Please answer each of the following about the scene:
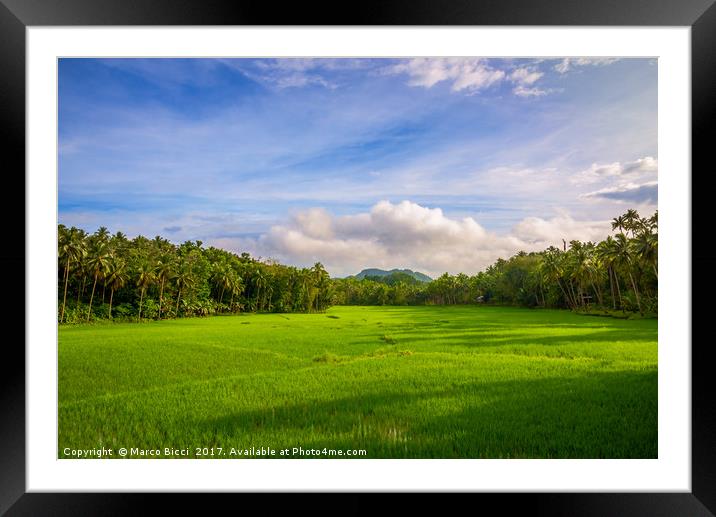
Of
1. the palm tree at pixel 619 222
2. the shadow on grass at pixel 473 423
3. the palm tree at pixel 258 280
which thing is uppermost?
the palm tree at pixel 619 222

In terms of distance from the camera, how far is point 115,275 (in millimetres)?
3883

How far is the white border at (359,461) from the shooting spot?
6.36ft

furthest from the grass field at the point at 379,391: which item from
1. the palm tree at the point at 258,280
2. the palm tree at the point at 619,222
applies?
the palm tree at the point at 619,222

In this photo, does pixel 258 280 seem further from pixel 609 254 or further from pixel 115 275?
pixel 609 254

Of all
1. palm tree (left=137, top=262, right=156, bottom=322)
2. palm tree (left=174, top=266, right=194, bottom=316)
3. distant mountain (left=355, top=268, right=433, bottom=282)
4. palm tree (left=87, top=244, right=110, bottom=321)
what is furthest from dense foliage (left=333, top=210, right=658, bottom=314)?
palm tree (left=87, top=244, right=110, bottom=321)

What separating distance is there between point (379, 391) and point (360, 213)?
154cm

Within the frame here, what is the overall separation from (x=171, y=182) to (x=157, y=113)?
1.86 ft

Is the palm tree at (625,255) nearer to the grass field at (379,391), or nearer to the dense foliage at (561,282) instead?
the dense foliage at (561,282)

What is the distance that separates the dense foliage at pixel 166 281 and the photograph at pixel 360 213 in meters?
0.06

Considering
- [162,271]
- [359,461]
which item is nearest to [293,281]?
[162,271]

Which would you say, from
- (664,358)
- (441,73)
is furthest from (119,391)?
(664,358)

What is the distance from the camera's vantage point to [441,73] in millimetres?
2715

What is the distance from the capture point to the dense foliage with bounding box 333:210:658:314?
9.13 feet

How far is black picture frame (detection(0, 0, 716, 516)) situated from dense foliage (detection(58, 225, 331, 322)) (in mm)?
1104
